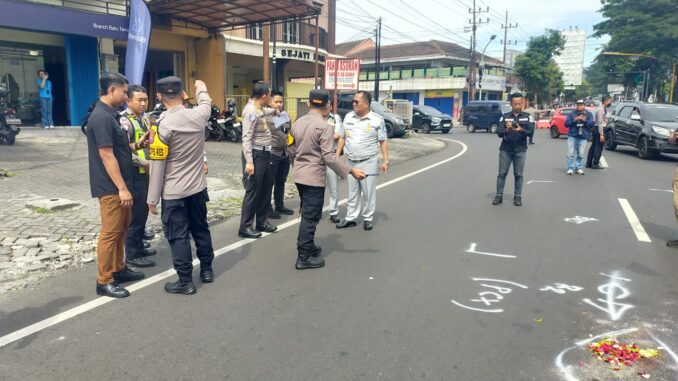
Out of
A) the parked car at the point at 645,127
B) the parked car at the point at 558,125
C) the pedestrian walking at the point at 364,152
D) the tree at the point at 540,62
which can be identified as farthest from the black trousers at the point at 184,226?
the tree at the point at 540,62

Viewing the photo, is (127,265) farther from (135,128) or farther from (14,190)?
(14,190)

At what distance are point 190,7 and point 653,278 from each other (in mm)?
14706

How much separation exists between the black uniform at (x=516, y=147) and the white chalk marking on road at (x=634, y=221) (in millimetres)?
1576

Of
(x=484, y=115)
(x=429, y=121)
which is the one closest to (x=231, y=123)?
(x=429, y=121)

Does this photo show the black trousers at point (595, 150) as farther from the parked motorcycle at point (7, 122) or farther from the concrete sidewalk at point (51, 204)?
the parked motorcycle at point (7, 122)

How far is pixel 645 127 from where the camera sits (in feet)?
48.1

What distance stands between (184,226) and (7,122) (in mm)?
9821

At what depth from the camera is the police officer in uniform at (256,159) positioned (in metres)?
6.02

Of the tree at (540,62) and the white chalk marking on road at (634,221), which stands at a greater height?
the tree at (540,62)

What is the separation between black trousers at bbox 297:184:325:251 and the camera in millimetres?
4992

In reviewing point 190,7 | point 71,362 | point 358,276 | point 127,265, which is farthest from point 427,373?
point 190,7

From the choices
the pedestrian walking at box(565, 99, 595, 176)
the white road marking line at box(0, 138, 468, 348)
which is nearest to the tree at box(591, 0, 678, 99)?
the pedestrian walking at box(565, 99, 595, 176)

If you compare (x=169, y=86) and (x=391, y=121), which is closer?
(x=169, y=86)

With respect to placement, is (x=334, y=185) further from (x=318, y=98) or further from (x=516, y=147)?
(x=516, y=147)
